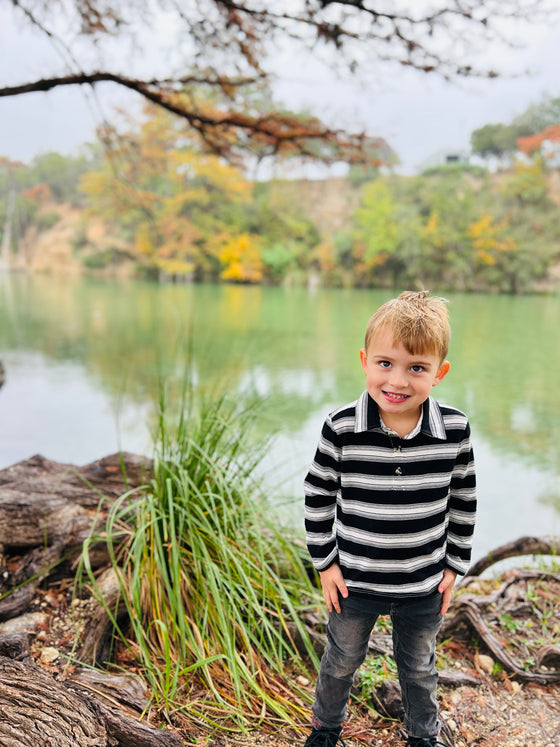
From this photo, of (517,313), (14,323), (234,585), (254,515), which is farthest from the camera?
(517,313)

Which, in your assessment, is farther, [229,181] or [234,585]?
[229,181]

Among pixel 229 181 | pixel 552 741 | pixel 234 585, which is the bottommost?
pixel 552 741

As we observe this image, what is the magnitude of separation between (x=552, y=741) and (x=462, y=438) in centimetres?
62

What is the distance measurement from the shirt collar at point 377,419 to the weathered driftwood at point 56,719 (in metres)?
0.57

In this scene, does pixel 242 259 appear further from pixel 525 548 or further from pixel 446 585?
pixel 446 585

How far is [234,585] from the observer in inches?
45.8

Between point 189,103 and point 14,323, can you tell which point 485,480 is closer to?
point 189,103

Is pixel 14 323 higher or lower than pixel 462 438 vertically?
lower

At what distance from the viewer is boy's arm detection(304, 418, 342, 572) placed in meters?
0.83

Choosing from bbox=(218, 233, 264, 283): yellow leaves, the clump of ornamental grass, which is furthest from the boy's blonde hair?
bbox=(218, 233, 264, 283): yellow leaves

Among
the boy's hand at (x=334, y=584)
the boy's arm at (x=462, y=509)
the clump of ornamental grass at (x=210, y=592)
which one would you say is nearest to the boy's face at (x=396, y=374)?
the boy's arm at (x=462, y=509)

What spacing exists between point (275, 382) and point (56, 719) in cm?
376

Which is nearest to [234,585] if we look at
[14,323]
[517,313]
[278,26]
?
[278,26]

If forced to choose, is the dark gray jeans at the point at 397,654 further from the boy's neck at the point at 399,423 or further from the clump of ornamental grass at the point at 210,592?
the boy's neck at the point at 399,423
